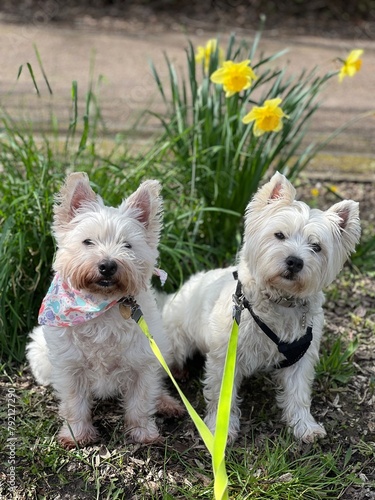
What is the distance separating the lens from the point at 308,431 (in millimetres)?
3445

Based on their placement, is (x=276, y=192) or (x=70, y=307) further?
(x=276, y=192)

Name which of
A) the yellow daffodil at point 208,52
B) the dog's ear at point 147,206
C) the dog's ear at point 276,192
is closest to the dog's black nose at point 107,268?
the dog's ear at point 147,206

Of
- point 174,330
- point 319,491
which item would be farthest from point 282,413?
point 174,330

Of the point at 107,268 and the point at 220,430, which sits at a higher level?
the point at 107,268

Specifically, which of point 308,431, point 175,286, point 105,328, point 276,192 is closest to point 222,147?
point 175,286

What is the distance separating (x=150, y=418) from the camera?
11.3 ft

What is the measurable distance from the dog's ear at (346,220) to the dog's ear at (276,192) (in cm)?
21

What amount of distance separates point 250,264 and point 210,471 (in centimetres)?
106

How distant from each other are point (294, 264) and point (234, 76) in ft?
4.85

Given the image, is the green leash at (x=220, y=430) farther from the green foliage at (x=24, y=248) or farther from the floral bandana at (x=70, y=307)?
the green foliage at (x=24, y=248)

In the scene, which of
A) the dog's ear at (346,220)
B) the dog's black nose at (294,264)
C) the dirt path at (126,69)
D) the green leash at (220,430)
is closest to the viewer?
the green leash at (220,430)

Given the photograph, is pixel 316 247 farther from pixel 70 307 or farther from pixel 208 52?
pixel 208 52

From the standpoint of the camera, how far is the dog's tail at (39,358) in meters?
3.59

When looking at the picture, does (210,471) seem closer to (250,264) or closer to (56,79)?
(250,264)
